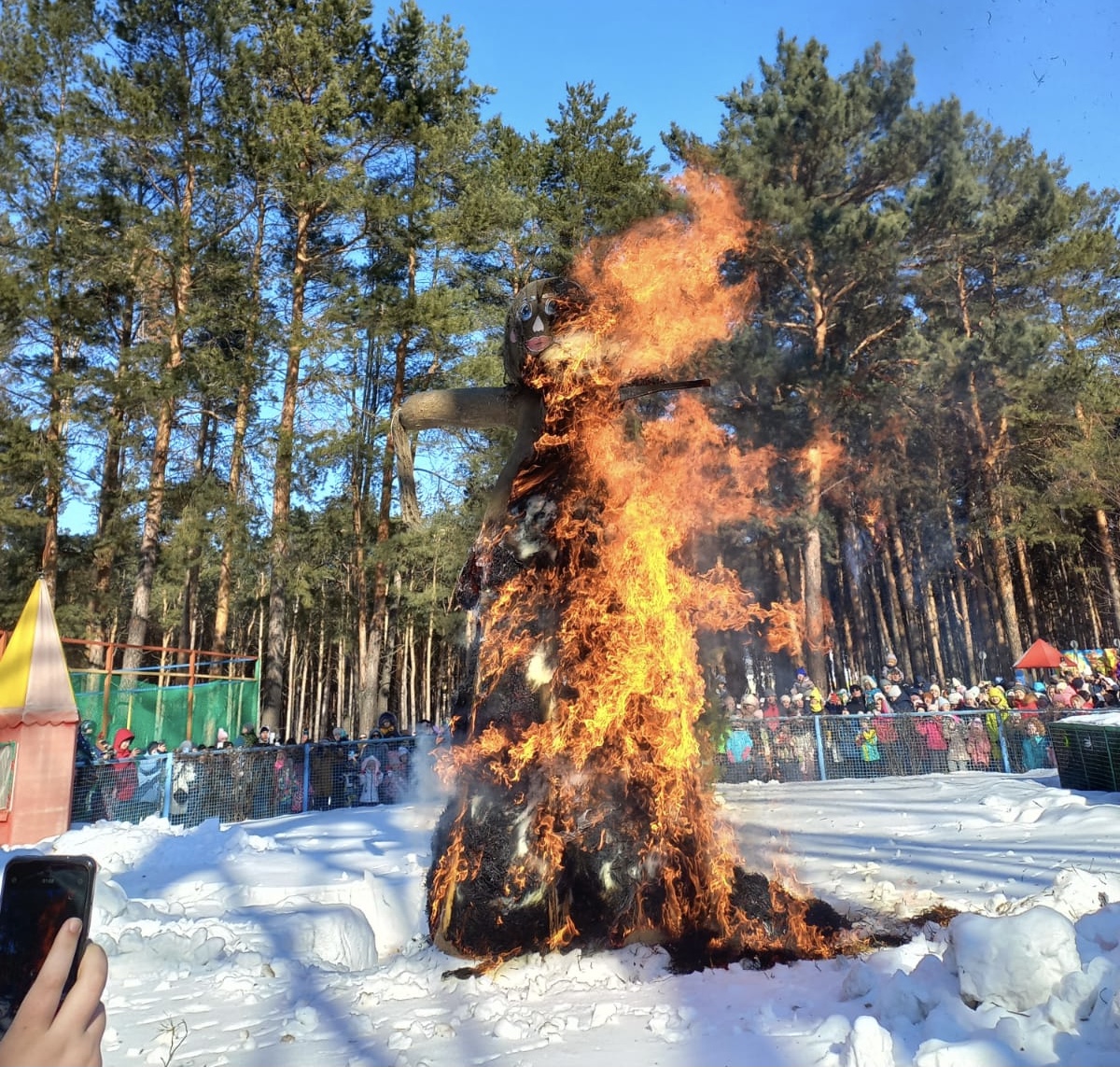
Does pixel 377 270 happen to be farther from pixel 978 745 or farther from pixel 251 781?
pixel 978 745

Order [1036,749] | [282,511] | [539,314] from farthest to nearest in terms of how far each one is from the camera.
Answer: [282,511] < [1036,749] < [539,314]

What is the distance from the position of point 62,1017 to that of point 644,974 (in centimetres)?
409

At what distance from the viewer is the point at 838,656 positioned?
3681cm

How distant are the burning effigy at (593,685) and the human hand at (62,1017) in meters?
3.76

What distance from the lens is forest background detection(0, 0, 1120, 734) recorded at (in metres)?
20.8

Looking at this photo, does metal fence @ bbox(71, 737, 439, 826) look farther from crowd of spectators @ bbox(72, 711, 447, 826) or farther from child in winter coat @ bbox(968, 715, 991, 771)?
child in winter coat @ bbox(968, 715, 991, 771)

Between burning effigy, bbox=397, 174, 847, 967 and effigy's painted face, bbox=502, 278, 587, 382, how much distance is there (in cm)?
1

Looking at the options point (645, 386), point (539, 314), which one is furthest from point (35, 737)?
point (645, 386)

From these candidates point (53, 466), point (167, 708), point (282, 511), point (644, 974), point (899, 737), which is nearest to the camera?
point (644, 974)

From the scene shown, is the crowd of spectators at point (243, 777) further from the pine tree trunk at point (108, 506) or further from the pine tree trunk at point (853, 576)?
the pine tree trunk at point (853, 576)

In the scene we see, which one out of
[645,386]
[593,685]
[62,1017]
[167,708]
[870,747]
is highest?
[645,386]

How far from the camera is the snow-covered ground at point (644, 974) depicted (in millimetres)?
3102

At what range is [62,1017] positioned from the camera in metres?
1.11

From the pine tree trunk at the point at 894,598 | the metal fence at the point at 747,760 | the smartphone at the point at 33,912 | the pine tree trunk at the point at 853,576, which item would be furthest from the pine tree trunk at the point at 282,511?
the pine tree trunk at the point at 894,598
